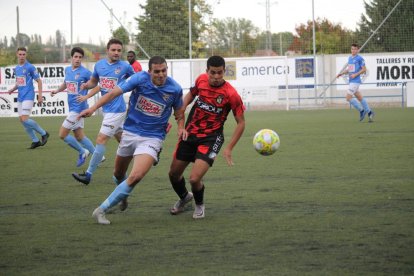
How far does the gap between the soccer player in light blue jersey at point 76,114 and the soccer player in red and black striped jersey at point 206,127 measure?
17.4 ft

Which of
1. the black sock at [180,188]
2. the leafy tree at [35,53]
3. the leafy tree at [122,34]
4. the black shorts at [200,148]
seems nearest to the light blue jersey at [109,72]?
the black sock at [180,188]

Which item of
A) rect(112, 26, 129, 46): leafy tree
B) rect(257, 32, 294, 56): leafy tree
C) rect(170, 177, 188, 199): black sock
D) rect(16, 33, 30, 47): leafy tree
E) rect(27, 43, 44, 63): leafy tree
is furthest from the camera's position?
rect(27, 43, 44, 63): leafy tree

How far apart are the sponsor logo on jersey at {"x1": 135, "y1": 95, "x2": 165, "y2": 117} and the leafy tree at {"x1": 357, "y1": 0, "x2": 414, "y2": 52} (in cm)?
2872

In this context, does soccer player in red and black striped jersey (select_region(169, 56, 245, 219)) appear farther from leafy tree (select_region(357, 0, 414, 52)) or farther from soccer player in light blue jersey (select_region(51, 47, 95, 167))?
leafy tree (select_region(357, 0, 414, 52))

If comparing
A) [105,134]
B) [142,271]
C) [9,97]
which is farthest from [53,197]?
[9,97]

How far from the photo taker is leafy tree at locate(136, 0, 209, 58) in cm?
3459

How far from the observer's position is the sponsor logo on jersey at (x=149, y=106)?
7375mm

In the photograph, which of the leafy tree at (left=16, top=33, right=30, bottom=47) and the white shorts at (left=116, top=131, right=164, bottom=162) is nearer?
the white shorts at (left=116, top=131, right=164, bottom=162)

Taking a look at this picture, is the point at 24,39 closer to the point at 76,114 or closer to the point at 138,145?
the point at 76,114

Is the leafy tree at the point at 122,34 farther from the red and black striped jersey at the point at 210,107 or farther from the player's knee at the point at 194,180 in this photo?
the player's knee at the point at 194,180

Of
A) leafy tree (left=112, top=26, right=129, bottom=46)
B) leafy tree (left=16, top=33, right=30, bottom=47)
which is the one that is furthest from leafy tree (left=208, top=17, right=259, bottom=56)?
leafy tree (left=16, top=33, right=30, bottom=47)

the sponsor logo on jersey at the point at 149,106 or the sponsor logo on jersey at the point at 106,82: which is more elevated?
the sponsor logo on jersey at the point at 106,82

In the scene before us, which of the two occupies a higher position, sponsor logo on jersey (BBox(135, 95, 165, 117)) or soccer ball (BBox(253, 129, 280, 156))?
sponsor logo on jersey (BBox(135, 95, 165, 117))

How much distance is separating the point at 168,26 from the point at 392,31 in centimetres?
1118
